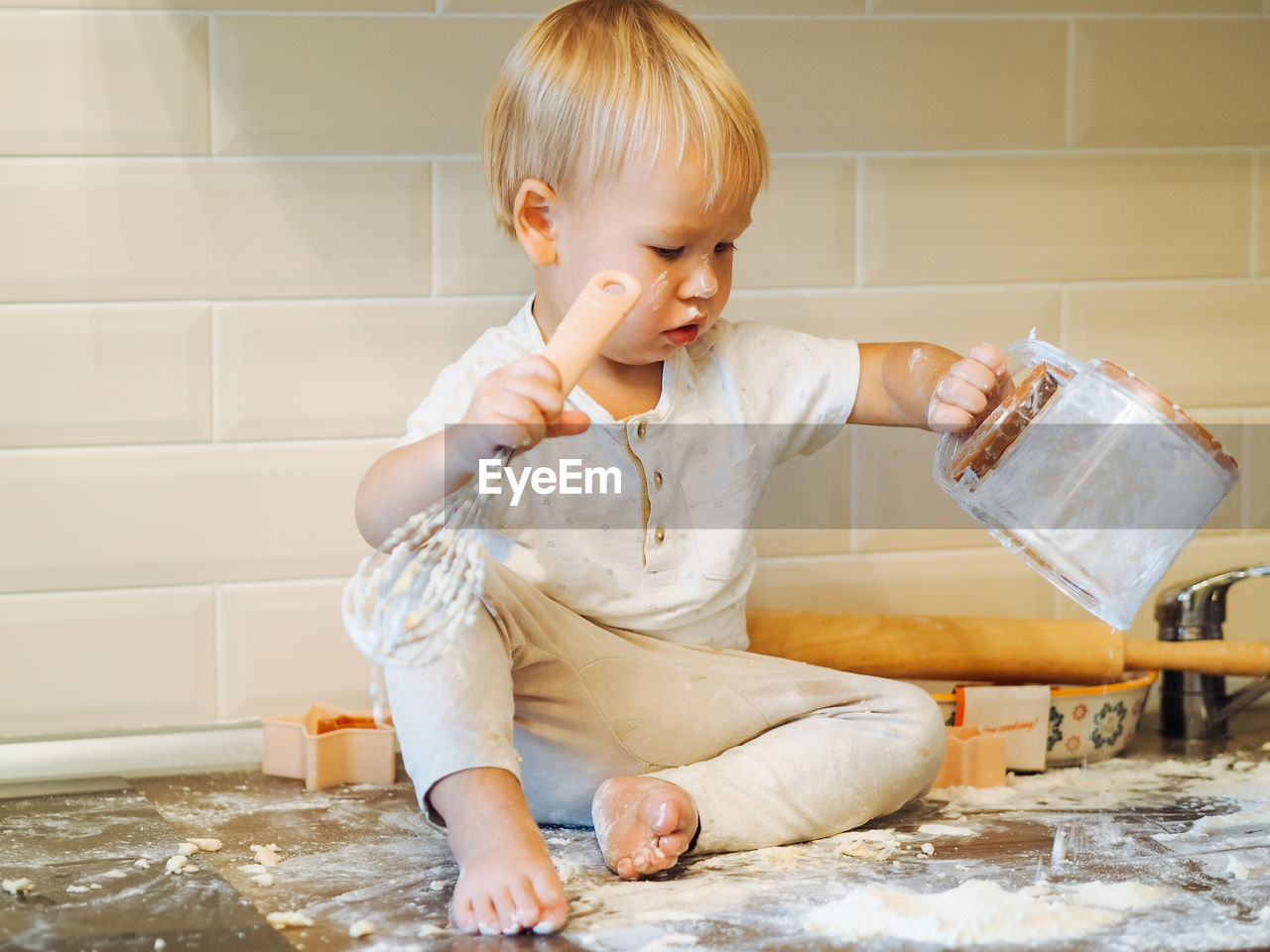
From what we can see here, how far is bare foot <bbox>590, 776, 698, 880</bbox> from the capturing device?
2.98ft

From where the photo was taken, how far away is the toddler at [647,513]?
93 cm

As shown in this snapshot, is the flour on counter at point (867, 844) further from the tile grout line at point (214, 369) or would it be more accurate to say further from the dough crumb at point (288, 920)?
the tile grout line at point (214, 369)

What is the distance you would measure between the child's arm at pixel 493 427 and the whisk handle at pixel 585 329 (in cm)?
1

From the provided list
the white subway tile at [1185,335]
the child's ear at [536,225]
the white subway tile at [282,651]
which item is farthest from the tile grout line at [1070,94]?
the white subway tile at [282,651]

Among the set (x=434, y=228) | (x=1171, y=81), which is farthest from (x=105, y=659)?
(x=1171, y=81)

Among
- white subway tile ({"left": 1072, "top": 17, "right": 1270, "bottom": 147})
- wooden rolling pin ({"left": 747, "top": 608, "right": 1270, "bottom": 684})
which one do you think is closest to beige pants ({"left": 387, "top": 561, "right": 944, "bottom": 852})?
wooden rolling pin ({"left": 747, "top": 608, "right": 1270, "bottom": 684})

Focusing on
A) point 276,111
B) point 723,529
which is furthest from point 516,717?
point 276,111

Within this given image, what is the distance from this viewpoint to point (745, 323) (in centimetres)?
118

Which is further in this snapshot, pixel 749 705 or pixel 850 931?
pixel 749 705

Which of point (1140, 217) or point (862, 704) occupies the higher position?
point (1140, 217)

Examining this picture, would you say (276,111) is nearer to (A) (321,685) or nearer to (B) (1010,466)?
(A) (321,685)

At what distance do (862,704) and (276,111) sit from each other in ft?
2.34

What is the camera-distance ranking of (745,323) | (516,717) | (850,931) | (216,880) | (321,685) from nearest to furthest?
1. (850,931)
2. (216,880)
3. (516,717)
4. (745,323)
5. (321,685)

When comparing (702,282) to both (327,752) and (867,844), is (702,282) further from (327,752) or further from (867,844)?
(327,752)
